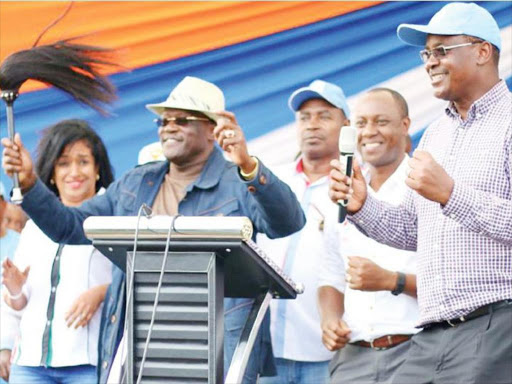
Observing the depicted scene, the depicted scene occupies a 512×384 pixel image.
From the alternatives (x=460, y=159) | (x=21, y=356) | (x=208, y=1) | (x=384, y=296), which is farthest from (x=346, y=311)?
(x=208, y=1)

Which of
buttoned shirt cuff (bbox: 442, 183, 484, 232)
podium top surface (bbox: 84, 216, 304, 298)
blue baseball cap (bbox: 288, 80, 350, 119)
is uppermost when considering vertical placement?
blue baseball cap (bbox: 288, 80, 350, 119)

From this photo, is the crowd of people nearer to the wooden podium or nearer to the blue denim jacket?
the blue denim jacket

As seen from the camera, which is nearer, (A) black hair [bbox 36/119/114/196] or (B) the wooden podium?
(B) the wooden podium

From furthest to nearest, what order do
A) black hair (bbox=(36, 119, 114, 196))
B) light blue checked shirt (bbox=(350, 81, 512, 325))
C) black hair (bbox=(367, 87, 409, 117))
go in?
black hair (bbox=(36, 119, 114, 196)) → black hair (bbox=(367, 87, 409, 117)) → light blue checked shirt (bbox=(350, 81, 512, 325))

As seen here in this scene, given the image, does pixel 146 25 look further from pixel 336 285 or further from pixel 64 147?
pixel 336 285

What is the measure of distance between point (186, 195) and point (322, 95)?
3.93 ft

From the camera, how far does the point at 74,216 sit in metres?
5.75

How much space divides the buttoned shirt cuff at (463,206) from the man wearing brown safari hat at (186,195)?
939mm

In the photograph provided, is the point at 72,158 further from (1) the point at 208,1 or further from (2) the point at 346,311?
(2) the point at 346,311

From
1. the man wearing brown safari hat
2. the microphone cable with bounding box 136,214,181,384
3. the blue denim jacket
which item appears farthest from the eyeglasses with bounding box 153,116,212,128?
the microphone cable with bounding box 136,214,181,384

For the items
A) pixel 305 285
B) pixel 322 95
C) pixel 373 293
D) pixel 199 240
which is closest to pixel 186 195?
pixel 305 285

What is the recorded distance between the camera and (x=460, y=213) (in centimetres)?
436

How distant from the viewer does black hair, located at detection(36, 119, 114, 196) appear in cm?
668

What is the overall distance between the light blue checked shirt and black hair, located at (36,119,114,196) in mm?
2359
